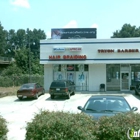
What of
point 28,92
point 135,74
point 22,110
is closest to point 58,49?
point 28,92

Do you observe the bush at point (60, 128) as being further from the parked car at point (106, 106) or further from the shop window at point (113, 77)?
the shop window at point (113, 77)

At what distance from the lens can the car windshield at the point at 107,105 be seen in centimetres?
960

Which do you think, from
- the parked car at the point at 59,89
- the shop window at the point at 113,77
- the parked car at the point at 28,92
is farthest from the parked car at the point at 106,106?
the shop window at the point at 113,77

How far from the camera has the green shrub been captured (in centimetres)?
591

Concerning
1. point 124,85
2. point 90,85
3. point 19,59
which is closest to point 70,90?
point 90,85

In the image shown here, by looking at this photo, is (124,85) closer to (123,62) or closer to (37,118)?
(123,62)

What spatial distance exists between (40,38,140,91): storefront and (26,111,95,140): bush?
85.5 ft

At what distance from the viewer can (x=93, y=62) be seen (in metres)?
32.0

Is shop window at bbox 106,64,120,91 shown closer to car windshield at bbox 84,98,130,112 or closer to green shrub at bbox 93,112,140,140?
car windshield at bbox 84,98,130,112

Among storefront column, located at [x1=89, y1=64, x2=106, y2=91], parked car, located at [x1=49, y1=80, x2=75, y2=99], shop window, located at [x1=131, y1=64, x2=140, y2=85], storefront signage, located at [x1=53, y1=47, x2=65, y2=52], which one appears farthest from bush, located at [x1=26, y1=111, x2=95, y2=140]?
shop window, located at [x1=131, y1=64, x2=140, y2=85]

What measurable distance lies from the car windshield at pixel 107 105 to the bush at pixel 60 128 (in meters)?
3.46

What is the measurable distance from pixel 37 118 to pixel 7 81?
36.1m

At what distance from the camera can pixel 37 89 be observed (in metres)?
27.7

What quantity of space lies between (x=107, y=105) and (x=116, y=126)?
382cm
